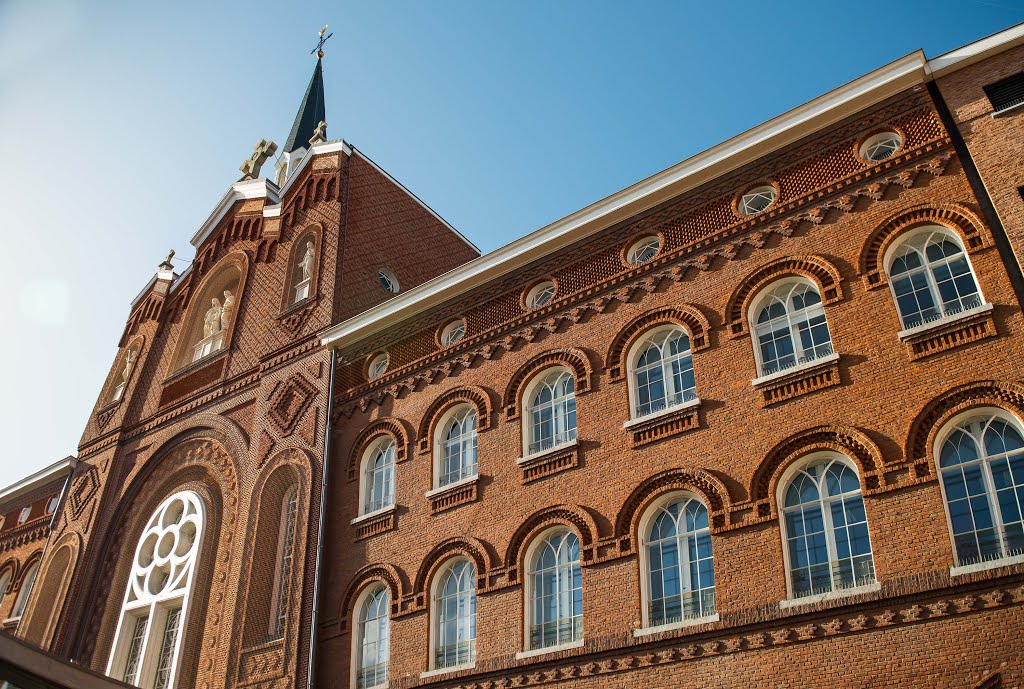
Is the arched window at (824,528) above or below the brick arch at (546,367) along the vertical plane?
below

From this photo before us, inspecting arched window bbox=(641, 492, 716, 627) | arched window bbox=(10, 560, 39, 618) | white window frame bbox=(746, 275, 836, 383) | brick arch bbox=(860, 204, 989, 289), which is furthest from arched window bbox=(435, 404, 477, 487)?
arched window bbox=(10, 560, 39, 618)

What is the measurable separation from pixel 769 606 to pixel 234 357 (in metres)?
17.0

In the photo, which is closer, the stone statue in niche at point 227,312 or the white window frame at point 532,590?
the white window frame at point 532,590

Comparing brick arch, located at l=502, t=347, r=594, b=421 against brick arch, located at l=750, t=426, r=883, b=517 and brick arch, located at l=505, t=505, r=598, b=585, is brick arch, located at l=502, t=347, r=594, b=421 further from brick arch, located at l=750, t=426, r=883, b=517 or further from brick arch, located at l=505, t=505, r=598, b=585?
brick arch, located at l=750, t=426, r=883, b=517

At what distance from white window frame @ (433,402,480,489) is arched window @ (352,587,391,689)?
2.50 m

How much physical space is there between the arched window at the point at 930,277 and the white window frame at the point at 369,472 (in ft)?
34.8

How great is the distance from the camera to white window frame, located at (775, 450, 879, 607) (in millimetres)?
13266

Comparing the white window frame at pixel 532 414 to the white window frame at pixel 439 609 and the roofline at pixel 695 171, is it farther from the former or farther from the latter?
the roofline at pixel 695 171

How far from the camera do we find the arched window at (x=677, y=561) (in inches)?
585

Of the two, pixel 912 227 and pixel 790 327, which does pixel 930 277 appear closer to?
pixel 912 227

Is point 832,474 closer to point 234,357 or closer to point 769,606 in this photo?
point 769,606

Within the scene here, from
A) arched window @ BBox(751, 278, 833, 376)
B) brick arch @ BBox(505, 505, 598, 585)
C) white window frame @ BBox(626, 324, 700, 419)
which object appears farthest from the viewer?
white window frame @ BBox(626, 324, 700, 419)

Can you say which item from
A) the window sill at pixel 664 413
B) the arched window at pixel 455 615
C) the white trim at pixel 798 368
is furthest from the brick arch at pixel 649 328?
the arched window at pixel 455 615

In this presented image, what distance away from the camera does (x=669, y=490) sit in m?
15.8
